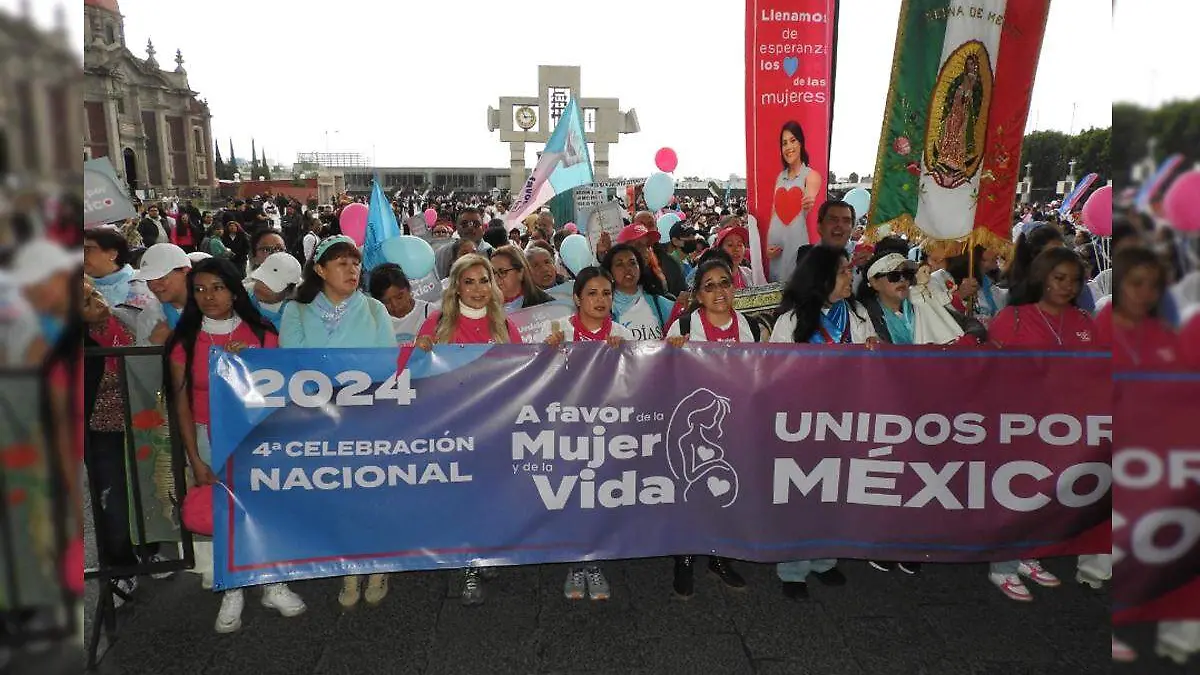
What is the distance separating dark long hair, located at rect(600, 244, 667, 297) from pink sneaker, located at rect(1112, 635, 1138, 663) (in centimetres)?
401

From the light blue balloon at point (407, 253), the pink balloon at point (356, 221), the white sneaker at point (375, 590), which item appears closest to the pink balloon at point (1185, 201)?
the white sneaker at point (375, 590)

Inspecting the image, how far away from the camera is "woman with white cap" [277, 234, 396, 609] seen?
3926 mm

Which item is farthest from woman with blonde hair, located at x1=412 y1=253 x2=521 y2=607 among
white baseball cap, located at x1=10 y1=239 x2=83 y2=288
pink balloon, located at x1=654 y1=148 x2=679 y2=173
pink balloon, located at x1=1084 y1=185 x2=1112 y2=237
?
pink balloon, located at x1=654 y1=148 x2=679 y2=173

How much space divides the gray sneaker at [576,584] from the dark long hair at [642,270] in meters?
1.94

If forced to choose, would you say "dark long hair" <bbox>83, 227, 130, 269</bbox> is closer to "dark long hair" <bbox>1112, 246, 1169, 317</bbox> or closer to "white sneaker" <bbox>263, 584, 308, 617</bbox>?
"white sneaker" <bbox>263, 584, 308, 617</bbox>

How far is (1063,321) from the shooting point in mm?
4117

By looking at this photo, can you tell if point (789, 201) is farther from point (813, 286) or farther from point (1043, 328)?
point (1043, 328)

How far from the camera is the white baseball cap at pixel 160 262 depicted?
4.16m

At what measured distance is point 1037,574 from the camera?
419 centimetres

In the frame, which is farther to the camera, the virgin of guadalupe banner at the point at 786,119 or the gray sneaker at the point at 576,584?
the virgin of guadalupe banner at the point at 786,119

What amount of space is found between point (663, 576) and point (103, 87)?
267 feet

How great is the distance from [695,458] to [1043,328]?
6.88 feet

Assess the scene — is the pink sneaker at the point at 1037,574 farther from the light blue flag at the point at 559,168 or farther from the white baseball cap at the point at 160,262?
the light blue flag at the point at 559,168

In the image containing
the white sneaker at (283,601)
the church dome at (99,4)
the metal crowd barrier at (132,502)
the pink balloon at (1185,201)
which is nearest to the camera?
the pink balloon at (1185,201)
